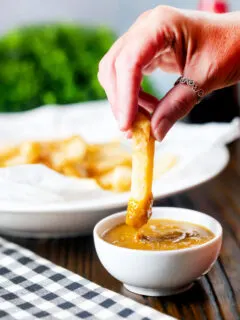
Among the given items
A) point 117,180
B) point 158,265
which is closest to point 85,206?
point 117,180

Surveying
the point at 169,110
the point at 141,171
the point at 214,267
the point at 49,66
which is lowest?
the point at 49,66

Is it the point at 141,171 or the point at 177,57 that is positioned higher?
the point at 177,57

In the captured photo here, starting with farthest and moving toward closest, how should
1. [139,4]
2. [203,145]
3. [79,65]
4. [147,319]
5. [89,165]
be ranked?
[139,4], [79,65], [203,145], [89,165], [147,319]

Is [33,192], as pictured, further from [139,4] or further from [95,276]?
[139,4]

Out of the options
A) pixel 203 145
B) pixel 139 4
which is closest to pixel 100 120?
pixel 203 145

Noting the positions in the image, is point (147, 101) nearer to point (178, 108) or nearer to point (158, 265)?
point (178, 108)

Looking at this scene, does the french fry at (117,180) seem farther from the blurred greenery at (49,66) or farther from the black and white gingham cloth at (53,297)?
the blurred greenery at (49,66)

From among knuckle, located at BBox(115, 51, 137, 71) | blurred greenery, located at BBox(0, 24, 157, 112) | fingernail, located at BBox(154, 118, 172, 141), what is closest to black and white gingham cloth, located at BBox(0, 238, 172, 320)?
fingernail, located at BBox(154, 118, 172, 141)
